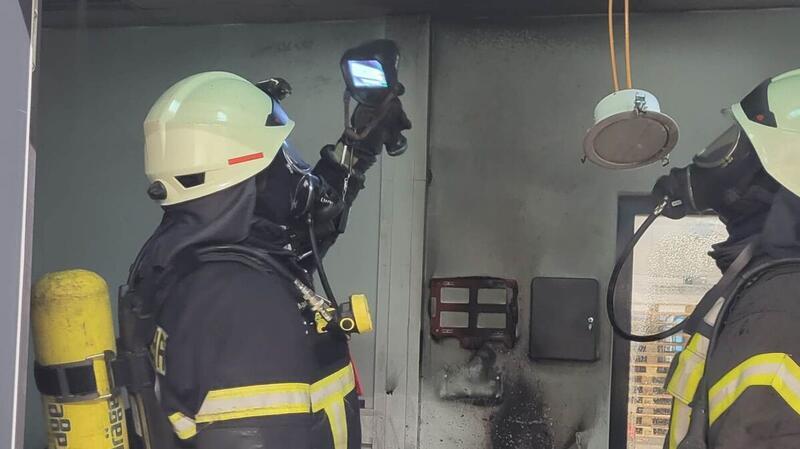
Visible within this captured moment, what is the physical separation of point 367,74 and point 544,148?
2.83ft

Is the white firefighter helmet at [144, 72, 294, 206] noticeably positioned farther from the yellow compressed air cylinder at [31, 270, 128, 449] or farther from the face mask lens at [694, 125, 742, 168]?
the face mask lens at [694, 125, 742, 168]

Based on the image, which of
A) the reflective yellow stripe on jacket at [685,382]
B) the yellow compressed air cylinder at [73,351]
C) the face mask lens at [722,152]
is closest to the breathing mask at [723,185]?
the face mask lens at [722,152]

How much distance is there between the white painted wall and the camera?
8.45 feet

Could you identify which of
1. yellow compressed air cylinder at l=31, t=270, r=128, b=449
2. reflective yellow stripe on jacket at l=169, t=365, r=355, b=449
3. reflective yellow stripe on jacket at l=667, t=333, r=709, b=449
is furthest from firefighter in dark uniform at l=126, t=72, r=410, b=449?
reflective yellow stripe on jacket at l=667, t=333, r=709, b=449

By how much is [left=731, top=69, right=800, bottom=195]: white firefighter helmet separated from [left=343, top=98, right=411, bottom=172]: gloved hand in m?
1.00

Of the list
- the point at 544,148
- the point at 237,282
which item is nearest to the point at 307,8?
the point at 544,148

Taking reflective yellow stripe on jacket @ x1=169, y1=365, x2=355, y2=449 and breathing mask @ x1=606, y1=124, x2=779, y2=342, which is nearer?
reflective yellow stripe on jacket @ x1=169, y1=365, x2=355, y2=449

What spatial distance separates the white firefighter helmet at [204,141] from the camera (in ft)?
5.56

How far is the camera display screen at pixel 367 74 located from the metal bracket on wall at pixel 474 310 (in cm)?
89

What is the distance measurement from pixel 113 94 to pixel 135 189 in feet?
1.41

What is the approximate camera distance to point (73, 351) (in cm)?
158

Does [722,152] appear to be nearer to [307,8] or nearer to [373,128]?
[373,128]

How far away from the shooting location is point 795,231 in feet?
5.02

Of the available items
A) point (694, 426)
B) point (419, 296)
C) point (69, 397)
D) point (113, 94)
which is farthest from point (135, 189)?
point (694, 426)
